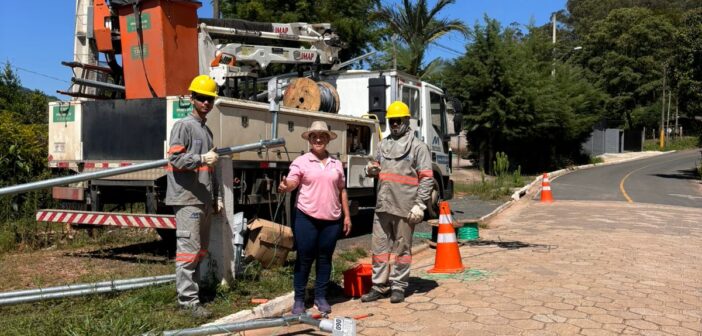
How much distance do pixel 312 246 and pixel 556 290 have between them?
8.86ft

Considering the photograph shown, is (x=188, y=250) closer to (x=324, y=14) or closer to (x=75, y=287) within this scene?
(x=75, y=287)

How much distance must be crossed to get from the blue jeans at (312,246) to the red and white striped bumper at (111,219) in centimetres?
171

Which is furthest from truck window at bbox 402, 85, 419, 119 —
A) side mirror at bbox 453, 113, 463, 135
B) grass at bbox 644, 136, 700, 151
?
grass at bbox 644, 136, 700, 151

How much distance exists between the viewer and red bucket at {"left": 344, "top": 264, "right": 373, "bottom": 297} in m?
6.26

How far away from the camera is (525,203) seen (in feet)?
58.4

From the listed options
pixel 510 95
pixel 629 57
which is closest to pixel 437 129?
pixel 510 95

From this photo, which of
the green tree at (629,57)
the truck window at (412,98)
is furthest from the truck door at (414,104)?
the green tree at (629,57)

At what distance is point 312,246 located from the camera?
540 cm

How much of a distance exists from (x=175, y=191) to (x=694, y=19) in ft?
104

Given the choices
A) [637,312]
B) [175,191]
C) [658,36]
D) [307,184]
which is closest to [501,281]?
[637,312]

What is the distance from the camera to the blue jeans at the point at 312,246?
5.38 meters

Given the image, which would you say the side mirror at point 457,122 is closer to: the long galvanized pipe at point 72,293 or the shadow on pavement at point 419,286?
the shadow on pavement at point 419,286

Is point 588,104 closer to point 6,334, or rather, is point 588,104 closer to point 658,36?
point 658,36

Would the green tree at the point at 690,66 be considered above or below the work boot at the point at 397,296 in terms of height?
above
